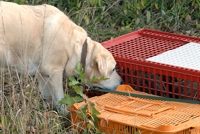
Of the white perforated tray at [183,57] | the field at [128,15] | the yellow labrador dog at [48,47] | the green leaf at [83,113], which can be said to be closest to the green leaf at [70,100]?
the green leaf at [83,113]

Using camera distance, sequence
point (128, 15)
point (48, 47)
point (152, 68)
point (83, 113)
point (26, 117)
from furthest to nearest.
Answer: point (128, 15) < point (48, 47) < point (152, 68) < point (83, 113) < point (26, 117)

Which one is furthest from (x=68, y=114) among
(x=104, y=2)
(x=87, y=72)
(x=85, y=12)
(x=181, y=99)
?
(x=104, y=2)

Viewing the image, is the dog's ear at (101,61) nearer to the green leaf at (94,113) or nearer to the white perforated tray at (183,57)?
the white perforated tray at (183,57)

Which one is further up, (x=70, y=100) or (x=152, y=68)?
(x=152, y=68)

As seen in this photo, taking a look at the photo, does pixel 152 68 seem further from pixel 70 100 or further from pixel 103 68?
pixel 70 100

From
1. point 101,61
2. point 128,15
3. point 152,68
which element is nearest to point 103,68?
point 101,61

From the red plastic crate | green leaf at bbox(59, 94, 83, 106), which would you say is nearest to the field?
the red plastic crate

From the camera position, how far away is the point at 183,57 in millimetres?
4488

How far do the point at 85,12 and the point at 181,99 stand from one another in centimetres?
201

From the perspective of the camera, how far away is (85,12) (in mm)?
5652

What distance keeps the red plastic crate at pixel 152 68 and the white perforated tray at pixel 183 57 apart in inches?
4.0

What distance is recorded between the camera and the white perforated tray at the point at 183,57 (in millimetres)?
4289

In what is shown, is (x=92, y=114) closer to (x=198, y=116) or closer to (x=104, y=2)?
(x=198, y=116)

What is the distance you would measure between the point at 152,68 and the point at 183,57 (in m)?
0.37
